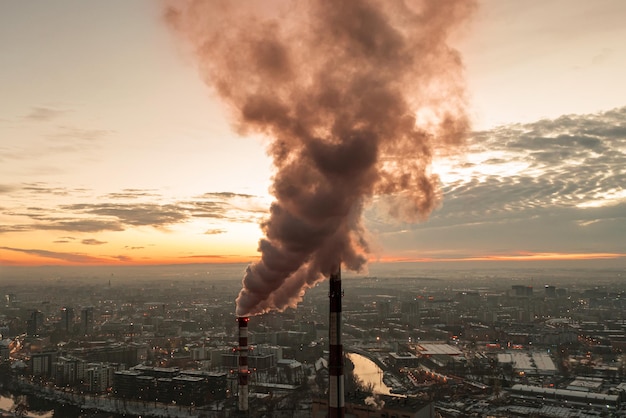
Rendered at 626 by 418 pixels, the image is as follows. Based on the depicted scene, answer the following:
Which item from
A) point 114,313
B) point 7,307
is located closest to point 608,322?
point 114,313

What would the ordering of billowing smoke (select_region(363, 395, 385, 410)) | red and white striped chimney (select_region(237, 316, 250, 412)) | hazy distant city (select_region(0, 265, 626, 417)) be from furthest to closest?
1. hazy distant city (select_region(0, 265, 626, 417))
2. billowing smoke (select_region(363, 395, 385, 410))
3. red and white striped chimney (select_region(237, 316, 250, 412))

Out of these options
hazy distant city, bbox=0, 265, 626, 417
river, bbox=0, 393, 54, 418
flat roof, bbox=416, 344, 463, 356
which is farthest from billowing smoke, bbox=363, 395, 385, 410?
flat roof, bbox=416, 344, 463, 356

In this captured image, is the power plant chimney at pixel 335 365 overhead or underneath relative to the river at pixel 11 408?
overhead

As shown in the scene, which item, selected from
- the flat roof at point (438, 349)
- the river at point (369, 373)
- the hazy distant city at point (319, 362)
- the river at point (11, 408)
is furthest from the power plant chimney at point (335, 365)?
the flat roof at point (438, 349)

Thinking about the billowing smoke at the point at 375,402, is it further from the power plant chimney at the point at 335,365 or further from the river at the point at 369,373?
the river at the point at 369,373

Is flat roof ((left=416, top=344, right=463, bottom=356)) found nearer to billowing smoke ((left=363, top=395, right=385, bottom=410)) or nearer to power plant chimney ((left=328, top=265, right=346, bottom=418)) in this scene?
billowing smoke ((left=363, top=395, right=385, bottom=410))

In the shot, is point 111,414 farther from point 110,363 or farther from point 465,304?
point 465,304
